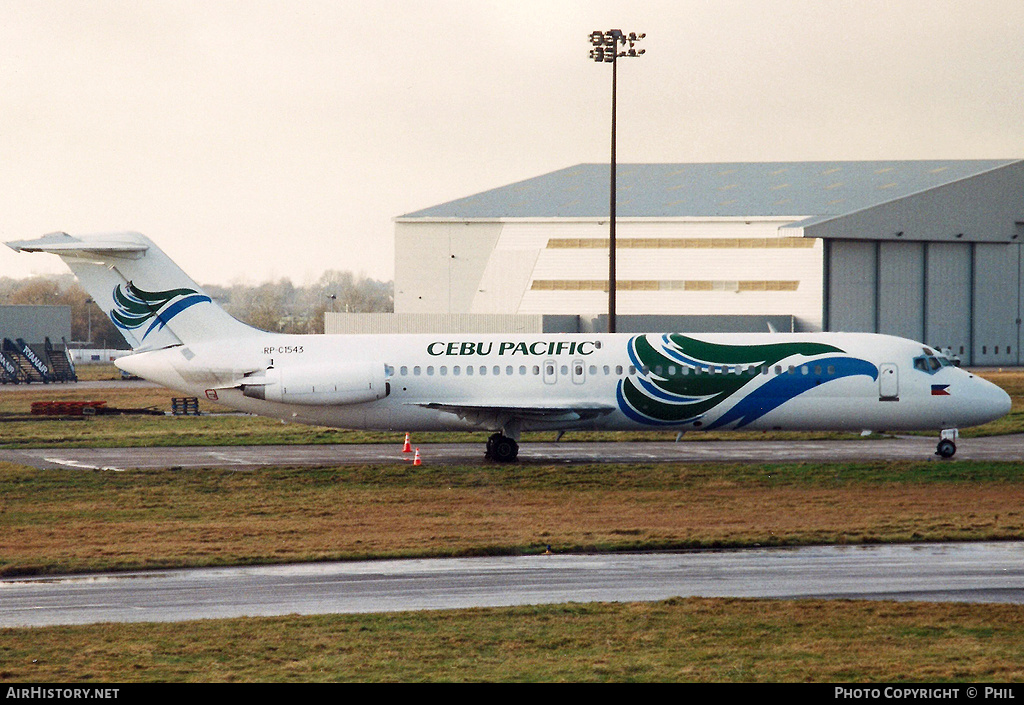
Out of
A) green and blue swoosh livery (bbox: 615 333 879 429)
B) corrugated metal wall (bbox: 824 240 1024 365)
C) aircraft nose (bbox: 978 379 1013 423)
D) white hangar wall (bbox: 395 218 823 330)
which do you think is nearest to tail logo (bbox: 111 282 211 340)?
green and blue swoosh livery (bbox: 615 333 879 429)

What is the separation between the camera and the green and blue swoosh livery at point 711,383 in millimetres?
33781

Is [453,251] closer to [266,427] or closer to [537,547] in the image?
[266,427]

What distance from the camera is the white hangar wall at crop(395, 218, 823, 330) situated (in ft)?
252

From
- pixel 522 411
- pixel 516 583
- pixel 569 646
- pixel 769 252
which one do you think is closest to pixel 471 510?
pixel 516 583

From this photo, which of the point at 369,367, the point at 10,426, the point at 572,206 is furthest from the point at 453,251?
the point at 369,367

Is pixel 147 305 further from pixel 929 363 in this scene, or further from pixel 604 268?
pixel 604 268

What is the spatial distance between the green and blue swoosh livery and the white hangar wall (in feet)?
137

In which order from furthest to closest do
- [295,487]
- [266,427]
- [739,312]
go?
[739,312], [266,427], [295,487]

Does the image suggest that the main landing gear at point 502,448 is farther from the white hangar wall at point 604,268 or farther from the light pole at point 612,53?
the white hangar wall at point 604,268

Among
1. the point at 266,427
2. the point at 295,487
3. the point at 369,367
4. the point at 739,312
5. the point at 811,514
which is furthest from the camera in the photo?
the point at 739,312

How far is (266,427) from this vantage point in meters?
45.5

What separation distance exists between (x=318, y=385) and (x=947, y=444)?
58.3 ft

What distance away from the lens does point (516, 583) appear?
18.8 meters

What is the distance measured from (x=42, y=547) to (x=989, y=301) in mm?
74450
